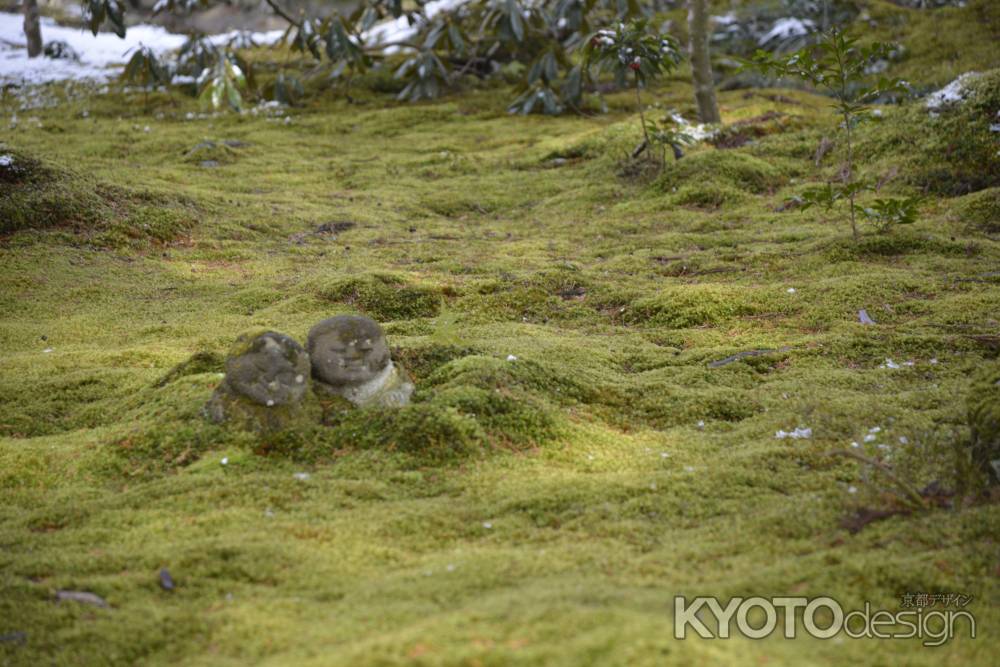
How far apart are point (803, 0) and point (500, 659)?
698 inches

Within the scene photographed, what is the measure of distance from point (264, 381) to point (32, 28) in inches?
744

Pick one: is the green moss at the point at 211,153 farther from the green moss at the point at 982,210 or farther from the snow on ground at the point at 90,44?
the green moss at the point at 982,210

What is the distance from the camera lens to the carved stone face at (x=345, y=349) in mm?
4484

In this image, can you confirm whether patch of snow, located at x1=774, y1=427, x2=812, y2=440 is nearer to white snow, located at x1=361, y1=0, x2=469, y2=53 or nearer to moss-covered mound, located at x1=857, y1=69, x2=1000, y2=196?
moss-covered mound, located at x1=857, y1=69, x2=1000, y2=196

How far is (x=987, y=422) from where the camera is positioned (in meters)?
3.32

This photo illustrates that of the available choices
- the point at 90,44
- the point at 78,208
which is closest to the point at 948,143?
the point at 78,208

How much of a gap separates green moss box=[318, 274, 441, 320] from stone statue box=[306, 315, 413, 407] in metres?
2.26

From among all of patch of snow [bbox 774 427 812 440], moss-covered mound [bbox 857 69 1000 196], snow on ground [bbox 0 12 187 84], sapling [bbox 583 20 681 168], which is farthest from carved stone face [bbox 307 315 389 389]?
snow on ground [bbox 0 12 187 84]

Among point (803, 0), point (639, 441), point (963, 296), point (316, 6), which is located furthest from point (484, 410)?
point (316, 6)

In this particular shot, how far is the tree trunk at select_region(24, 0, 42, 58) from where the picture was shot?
60.2 feet

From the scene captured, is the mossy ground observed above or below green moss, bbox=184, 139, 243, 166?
below

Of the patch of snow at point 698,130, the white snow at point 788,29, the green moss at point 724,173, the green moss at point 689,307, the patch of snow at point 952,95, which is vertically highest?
the white snow at point 788,29

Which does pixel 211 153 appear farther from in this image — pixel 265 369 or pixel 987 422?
pixel 987 422

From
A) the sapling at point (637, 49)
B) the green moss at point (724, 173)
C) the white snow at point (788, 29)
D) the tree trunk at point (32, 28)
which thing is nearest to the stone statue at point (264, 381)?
the green moss at point (724, 173)
